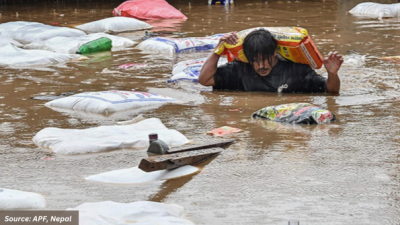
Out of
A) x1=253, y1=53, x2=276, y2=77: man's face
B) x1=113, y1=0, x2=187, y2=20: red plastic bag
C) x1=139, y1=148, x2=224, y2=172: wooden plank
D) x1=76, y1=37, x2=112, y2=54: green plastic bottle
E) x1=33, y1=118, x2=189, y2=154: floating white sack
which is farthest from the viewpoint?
x1=113, y1=0, x2=187, y2=20: red plastic bag

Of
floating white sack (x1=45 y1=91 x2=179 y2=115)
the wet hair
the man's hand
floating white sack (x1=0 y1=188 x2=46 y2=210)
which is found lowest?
floating white sack (x1=45 y1=91 x2=179 y2=115)

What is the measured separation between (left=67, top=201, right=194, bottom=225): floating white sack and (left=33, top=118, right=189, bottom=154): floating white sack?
115 centimetres

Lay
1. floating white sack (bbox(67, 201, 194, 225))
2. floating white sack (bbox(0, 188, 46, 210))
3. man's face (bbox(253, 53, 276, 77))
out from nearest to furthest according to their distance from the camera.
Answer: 1. floating white sack (bbox(67, 201, 194, 225))
2. floating white sack (bbox(0, 188, 46, 210))
3. man's face (bbox(253, 53, 276, 77))

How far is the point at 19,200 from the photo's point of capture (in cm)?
335

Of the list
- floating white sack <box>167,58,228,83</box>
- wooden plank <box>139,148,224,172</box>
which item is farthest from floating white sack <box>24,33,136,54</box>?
wooden plank <box>139,148,224,172</box>

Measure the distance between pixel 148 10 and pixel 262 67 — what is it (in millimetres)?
7568

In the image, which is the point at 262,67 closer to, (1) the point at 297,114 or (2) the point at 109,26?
(1) the point at 297,114

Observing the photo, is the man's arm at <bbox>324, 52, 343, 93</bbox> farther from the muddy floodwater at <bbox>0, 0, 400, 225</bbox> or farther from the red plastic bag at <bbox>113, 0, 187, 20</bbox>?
the red plastic bag at <bbox>113, 0, 187, 20</bbox>

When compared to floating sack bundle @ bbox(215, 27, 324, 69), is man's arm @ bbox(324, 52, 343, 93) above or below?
below

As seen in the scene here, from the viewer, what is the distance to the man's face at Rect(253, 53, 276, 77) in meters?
6.02

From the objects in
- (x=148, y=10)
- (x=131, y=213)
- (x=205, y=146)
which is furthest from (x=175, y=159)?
(x=148, y=10)

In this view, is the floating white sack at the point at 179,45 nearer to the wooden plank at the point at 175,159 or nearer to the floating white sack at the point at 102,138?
the floating white sack at the point at 102,138

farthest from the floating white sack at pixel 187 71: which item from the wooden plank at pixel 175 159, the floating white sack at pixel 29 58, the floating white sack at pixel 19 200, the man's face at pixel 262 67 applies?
the floating white sack at pixel 19 200

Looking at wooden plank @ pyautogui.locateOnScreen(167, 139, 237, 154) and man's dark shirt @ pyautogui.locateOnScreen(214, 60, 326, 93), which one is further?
man's dark shirt @ pyautogui.locateOnScreen(214, 60, 326, 93)
